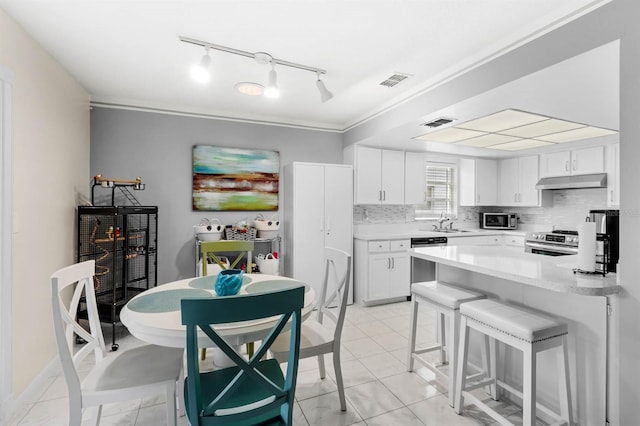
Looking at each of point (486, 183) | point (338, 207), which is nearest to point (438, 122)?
point (338, 207)

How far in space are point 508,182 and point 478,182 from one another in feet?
1.65

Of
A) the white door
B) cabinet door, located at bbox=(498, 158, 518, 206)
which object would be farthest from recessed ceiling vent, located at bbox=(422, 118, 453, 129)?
cabinet door, located at bbox=(498, 158, 518, 206)

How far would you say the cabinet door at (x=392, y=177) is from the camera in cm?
454

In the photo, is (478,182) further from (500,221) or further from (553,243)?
(553,243)

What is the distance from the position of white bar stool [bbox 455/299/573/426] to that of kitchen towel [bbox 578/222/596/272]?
0.35 meters

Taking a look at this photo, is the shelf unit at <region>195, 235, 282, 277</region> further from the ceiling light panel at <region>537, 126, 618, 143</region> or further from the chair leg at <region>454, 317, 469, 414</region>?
the ceiling light panel at <region>537, 126, 618, 143</region>

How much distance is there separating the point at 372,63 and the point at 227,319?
241 centimetres

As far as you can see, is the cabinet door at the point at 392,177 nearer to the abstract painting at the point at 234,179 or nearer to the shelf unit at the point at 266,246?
the abstract painting at the point at 234,179

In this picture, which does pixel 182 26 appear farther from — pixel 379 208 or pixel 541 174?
pixel 541 174

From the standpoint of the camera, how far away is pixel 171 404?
1.51m

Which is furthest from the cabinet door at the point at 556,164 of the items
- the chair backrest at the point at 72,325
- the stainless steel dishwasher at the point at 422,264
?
the chair backrest at the point at 72,325

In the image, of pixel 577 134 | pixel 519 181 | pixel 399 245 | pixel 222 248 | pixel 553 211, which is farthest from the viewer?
pixel 519 181

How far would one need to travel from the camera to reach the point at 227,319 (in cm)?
114

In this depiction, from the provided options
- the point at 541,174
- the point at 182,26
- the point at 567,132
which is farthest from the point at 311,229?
the point at 541,174
